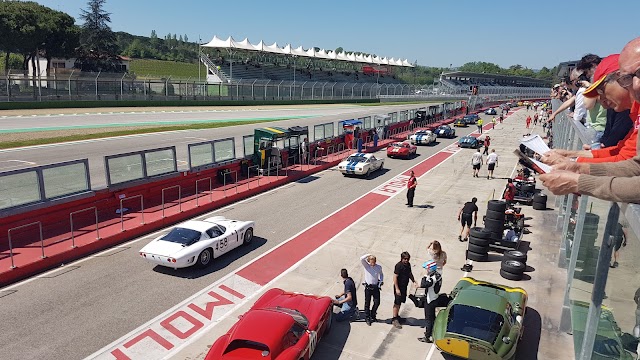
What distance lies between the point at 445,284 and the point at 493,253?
11.3 feet

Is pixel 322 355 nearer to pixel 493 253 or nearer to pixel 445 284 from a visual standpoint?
pixel 445 284

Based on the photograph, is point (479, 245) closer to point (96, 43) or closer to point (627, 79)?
point (627, 79)

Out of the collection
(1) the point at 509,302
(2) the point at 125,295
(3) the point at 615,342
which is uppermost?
(3) the point at 615,342

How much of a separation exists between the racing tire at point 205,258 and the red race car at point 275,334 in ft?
12.9

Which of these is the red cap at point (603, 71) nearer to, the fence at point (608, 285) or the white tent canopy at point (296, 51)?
the fence at point (608, 285)

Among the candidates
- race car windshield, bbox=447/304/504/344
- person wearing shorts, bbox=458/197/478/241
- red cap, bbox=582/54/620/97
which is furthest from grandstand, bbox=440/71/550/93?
red cap, bbox=582/54/620/97

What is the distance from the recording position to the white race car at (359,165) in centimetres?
2517

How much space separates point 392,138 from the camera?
4256cm

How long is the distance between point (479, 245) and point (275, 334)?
8.26 m

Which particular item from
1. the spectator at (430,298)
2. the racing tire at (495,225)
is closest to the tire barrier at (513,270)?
the racing tire at (495,225)

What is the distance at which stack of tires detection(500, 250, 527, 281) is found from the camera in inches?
484

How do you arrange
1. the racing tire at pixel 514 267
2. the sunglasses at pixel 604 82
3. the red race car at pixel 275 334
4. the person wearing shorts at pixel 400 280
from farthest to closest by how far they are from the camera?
the racing tire at pixel 514 267, the person wearing shorts at pixel 400 280, the red race car at pixel 275 334, the sunglasses at pixel 604 82

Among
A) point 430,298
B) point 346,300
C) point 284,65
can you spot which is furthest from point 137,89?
point 284,65

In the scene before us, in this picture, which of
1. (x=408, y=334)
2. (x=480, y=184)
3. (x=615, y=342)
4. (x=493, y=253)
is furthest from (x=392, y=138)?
(x=615, y=342)
